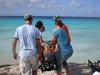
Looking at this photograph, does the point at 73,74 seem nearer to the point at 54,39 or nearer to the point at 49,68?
the point at 49,68

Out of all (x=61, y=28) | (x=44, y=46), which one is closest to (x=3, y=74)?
(x=44, y=46)

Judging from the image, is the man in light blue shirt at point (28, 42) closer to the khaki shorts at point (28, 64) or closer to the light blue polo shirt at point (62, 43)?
the khaki shorts at point (28, 64)

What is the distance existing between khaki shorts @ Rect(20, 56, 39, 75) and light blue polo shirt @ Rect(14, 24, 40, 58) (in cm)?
9

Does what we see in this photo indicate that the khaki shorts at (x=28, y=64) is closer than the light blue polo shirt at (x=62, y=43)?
Yes

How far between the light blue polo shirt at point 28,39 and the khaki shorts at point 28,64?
9cm

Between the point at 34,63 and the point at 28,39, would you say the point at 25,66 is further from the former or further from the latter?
the point at 28,39

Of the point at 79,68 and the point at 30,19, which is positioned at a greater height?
the point at 30,19

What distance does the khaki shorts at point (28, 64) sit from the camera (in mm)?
8626

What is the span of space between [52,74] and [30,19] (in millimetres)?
2986

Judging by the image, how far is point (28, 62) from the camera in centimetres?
870

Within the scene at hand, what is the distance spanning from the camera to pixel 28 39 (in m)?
8.61

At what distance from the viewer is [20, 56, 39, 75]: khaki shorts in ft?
28.3

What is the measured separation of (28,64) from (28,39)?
542 millimetres

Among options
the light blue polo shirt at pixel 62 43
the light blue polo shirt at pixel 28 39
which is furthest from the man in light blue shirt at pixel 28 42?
the light blue polo shirt at pixel 62 43
